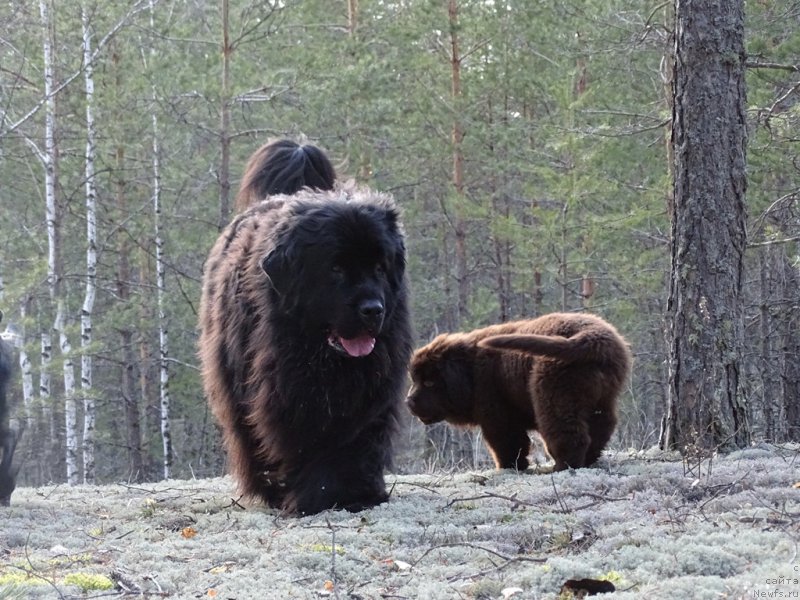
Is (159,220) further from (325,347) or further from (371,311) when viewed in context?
(371,311)

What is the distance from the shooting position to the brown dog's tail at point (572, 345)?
6.40 metres

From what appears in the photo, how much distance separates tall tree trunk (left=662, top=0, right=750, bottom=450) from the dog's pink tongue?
242 centimetres

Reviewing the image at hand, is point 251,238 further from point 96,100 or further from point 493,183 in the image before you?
point 493,183

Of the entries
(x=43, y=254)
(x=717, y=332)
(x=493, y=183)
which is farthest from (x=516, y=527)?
(x=43, y=254)

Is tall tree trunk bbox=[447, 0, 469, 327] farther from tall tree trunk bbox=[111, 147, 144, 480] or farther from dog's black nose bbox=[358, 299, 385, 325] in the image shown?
dog's black nose bbox=[358, 299, 385, 325]

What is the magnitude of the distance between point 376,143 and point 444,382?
13.3 meters

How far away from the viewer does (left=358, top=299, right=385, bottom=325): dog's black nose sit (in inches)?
215

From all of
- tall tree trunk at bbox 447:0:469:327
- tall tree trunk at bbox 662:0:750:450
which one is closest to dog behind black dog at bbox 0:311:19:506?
tall tree trunk at bbox 662:0:750:450

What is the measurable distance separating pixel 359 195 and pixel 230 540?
2.38m

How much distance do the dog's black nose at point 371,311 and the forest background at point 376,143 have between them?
7.77 meters

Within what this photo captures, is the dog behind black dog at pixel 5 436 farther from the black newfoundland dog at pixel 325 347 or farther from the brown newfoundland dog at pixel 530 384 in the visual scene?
the brown newfoundland dog at pixel 530 384

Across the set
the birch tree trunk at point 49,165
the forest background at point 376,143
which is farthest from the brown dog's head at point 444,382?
the birch tree trunk at point 49,165

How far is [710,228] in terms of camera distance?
261 inches

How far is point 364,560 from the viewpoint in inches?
164
